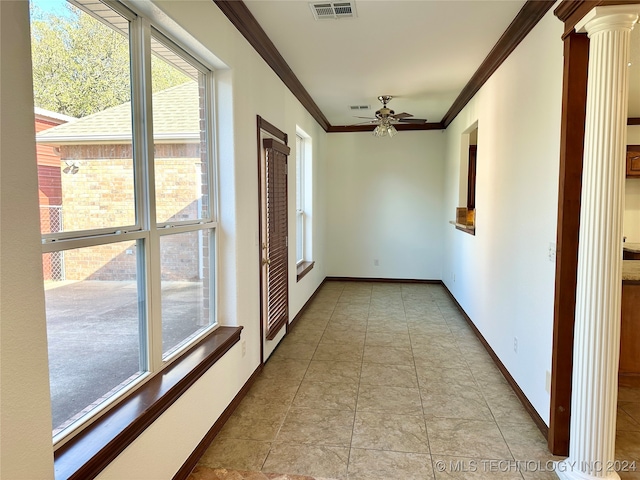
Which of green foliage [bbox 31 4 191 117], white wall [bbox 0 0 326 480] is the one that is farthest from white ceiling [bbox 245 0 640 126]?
green foliage [bbox 31 4 191 117]

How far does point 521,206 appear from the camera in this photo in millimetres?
2867

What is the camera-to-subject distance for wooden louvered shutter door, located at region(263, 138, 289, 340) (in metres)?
3.46

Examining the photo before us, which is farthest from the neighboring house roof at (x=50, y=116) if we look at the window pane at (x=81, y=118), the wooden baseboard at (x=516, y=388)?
the wooden baseboard at (x=516, y=388)

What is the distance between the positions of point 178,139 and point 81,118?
74 centimetres

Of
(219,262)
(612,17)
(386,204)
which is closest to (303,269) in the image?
(386,204)

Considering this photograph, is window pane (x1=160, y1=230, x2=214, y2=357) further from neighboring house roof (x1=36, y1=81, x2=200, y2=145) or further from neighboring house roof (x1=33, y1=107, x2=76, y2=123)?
neighboring house roof (x1=33, y1=107, x2=76, y2=123)

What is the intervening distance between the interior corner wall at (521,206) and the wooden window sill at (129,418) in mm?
2000

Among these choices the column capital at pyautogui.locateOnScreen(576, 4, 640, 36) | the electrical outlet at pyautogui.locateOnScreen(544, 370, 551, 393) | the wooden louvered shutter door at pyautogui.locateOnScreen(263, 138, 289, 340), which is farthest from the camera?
the wooden louvered shutter door at pyautogui.locateOnScreen(263, 138, 289, 340)

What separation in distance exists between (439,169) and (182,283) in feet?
17.6

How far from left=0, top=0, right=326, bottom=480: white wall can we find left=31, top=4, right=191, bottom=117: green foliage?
0.25 meters

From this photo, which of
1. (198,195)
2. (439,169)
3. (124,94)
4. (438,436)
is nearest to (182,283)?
(198,195)

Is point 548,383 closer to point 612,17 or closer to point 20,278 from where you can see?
point 612,17

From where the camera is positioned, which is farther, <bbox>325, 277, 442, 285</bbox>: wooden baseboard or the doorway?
<bbox>325, 277, 442, 285</bbox>: wooden baseboard

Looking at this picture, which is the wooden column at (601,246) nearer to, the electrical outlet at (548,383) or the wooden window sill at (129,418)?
the electrical outlet at (548,383)
